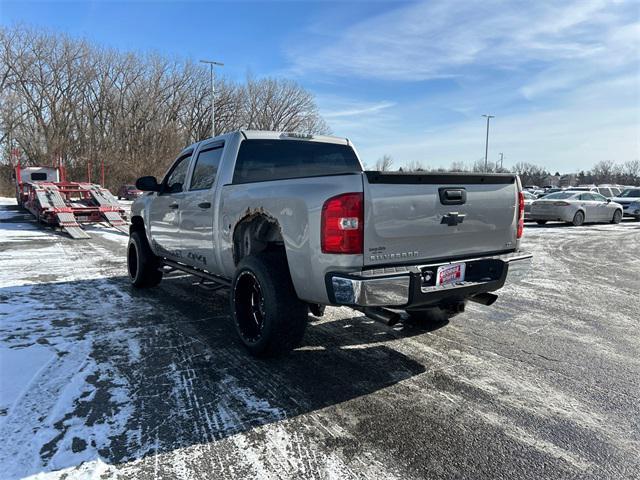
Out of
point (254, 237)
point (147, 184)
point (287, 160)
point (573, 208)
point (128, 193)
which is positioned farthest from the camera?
point (128, 193)

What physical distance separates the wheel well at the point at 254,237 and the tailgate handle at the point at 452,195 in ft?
4.85

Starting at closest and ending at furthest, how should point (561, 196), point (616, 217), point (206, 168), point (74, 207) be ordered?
point (206, 168) → point (74, 207) → point (561, 196) → point (616, 217)

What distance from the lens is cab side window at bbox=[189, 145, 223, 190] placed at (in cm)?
494

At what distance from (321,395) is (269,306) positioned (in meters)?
0.80

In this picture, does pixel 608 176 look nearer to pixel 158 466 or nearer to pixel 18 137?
pixel 18 137

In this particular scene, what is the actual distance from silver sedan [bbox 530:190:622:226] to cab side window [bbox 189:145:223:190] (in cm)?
1655

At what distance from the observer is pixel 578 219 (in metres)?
18.5

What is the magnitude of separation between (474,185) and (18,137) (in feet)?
169

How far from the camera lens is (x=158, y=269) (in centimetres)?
644

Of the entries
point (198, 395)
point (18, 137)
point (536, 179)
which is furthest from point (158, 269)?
point (536, 179)

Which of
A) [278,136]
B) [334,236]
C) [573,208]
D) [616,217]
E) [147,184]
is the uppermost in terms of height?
[278,136]

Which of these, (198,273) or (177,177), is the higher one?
(177,177)

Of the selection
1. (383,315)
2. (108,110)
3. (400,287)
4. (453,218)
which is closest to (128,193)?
(108,110)

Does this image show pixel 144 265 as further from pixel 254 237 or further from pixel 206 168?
pixel 254 237
